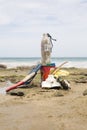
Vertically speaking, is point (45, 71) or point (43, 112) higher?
point (45, 71)

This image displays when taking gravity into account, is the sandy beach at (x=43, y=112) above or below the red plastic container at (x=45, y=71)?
below

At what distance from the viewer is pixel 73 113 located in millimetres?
11164

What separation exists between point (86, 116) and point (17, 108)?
264cm

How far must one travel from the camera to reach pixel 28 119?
10.5 m

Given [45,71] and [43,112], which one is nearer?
[43,112]

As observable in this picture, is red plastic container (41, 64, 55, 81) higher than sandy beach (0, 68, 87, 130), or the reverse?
red plastic container (41, 64, 55, 81)

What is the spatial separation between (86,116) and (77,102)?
2256 millimetres

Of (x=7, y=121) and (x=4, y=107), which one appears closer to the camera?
(x=7, y=121)

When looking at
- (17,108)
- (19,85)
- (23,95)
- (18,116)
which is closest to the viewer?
(18,116)

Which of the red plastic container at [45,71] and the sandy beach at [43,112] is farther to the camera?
the red plastic container at [45,71]

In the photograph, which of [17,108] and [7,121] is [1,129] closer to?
[7,121]

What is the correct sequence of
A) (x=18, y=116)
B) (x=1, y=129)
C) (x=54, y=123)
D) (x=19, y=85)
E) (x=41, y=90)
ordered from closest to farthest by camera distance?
1. (x=1, y=129)
2. (x=54, y=123)
3. (x=18, y=116)
4. (x=41, y=90)
5. (x=19, y=85)

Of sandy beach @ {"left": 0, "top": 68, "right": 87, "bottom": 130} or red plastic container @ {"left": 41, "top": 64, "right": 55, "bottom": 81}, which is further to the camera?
red plastic container @ {"left": 41, "top": 64, "right": 55, "bottom": 81}

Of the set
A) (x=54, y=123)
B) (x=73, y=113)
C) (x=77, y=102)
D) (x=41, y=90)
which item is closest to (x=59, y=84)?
(x=41, y=90)
